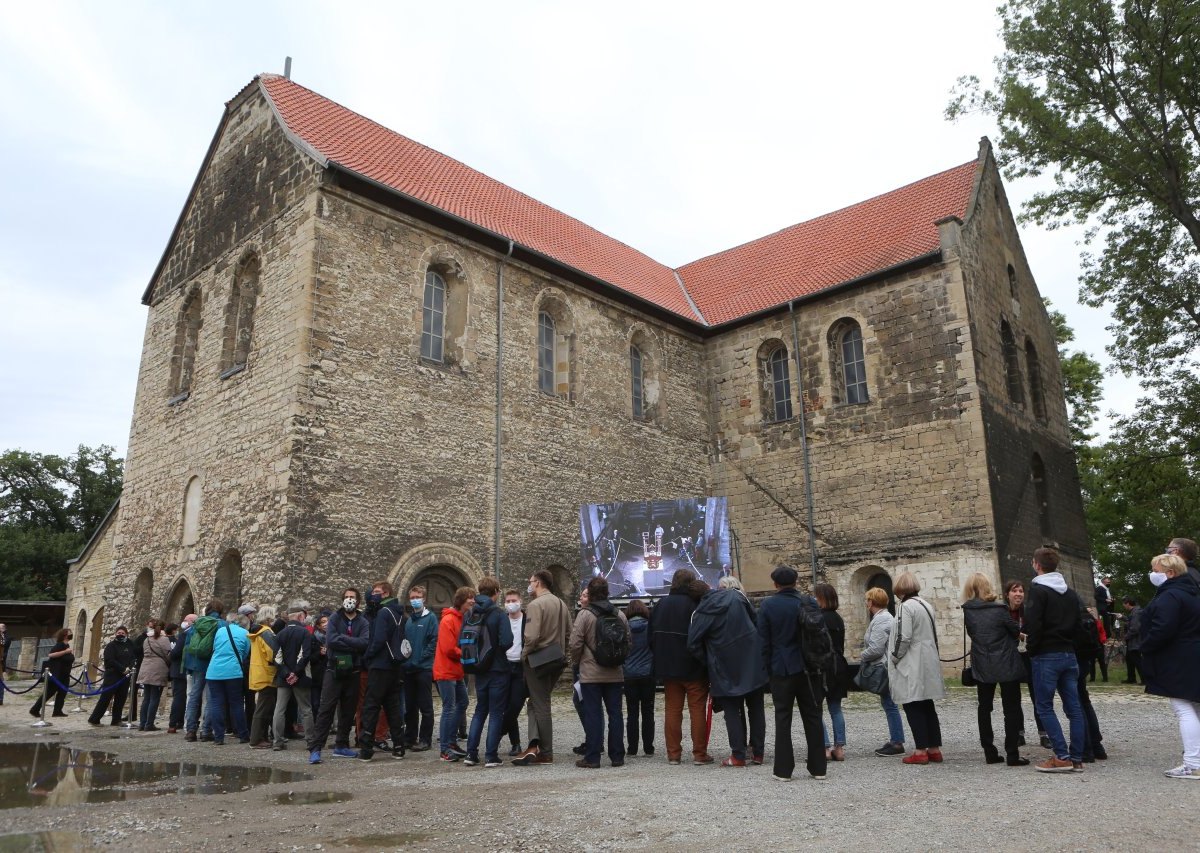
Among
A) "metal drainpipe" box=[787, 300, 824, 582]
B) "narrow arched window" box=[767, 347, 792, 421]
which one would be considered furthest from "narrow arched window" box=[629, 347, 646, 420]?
"metal drainpipe" box=[787, 300, 824, 582]

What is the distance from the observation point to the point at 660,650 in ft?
24.9

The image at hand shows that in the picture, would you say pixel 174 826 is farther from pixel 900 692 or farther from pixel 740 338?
pixel 740 338

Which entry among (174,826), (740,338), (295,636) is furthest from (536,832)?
(740,338)

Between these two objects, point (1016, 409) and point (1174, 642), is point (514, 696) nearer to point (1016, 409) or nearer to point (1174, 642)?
point (1174, 642)

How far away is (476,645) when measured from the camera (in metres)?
7.84

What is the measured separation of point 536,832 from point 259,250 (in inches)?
530

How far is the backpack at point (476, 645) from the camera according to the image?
773 cm

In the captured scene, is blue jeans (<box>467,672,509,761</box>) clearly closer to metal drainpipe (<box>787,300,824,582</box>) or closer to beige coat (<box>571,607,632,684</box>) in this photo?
beige coat (<box>571,607,632,684</box>)

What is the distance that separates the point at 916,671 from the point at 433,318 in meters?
11.4

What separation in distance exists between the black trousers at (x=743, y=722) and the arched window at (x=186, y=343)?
13.7 metres

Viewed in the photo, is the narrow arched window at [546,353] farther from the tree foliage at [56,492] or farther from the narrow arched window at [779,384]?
the tree foliage at [56,492]

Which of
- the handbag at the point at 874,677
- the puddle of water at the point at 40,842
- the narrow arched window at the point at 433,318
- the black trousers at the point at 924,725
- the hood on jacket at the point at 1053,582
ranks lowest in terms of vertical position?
the puddle of water at the point at 40,842

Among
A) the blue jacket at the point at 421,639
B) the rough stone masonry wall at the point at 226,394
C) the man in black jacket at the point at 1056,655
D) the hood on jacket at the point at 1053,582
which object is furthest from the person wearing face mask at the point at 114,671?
the hood on jacket at the point at 1053,582

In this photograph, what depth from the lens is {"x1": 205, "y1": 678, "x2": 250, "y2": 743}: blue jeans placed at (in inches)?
Result: 397
